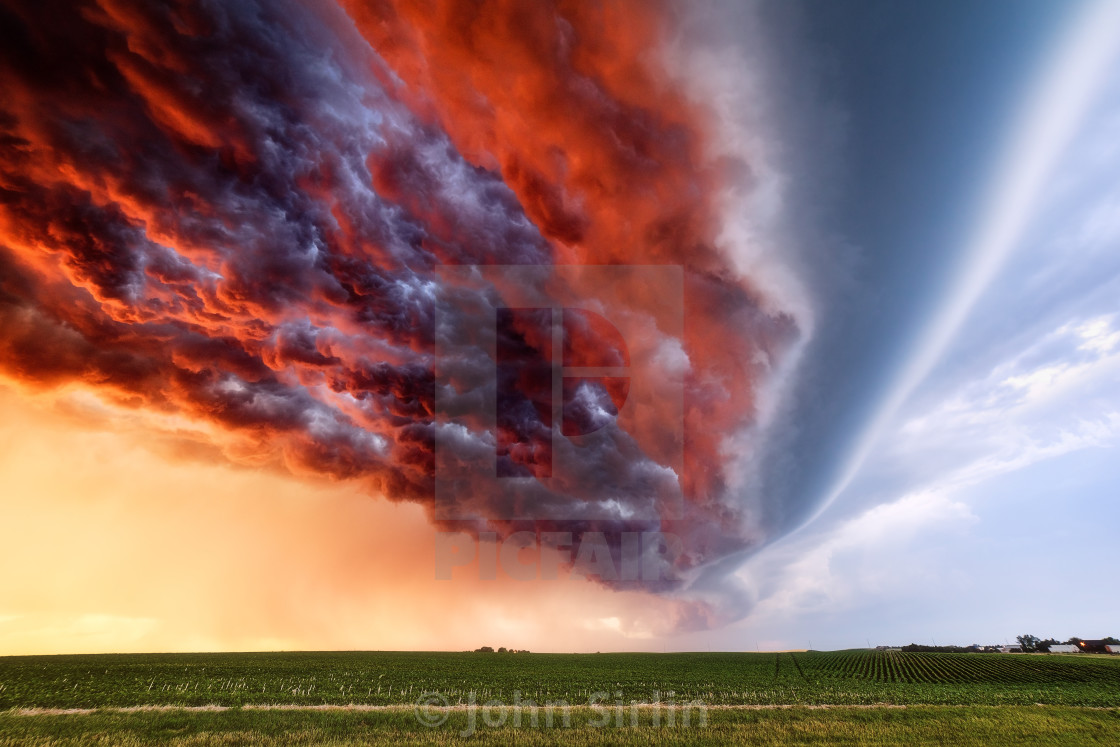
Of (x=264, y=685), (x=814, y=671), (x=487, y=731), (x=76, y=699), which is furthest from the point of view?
(x=814, y=671)

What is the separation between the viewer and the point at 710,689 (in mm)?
44344

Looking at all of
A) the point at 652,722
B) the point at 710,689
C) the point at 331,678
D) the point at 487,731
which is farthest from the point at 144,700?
the point at 710,689

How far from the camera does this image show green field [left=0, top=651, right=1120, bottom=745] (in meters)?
23.4

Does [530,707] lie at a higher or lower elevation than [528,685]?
higher

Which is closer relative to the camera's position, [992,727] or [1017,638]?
[992,727]

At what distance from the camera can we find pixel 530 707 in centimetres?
2967

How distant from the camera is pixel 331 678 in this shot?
154ft

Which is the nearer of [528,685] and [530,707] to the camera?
[530,707]

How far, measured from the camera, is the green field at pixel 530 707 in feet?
76.7

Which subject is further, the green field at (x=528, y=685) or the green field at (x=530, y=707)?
the green field at (x=528, y=685)

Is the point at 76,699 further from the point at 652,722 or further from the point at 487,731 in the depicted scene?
the point at 652,722

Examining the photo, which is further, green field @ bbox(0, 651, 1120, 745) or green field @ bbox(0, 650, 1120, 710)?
green field @ bbox(0, 650, 1120, 710)

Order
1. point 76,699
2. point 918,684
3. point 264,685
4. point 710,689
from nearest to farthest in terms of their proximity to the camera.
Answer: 1. point 76,699
2. point 264,685
3. point 710,689
4. point 918,684

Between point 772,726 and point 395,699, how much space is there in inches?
1026
